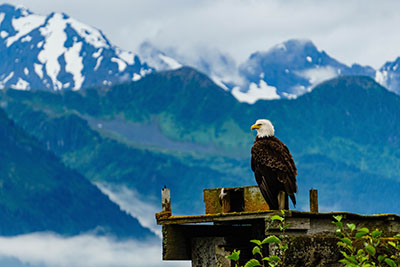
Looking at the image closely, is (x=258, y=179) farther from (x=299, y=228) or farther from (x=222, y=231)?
(x=299, y=228)

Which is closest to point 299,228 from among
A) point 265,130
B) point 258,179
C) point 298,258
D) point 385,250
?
point 298,258

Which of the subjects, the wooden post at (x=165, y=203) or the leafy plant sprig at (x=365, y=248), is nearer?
the leafy plant sprig at (x=365, y=248)

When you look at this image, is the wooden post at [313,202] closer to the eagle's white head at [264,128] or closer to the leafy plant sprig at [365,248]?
the leafy plant sprig at [365,248]

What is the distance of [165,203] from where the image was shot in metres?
20.4

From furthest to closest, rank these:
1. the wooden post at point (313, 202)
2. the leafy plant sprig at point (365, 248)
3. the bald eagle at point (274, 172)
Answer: the bald eagle at point (274, 172), the wooden post at point (313, 202), the leafy plant sprig at point (365, 248)

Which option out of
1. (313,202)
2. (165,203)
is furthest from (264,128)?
(165,203)

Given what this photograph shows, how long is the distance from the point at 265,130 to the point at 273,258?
23.9 ft

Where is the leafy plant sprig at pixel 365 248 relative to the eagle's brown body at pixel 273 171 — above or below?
below

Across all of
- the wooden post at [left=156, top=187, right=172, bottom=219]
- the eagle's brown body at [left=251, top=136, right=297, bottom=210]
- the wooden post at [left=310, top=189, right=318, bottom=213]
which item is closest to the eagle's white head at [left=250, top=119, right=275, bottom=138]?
the eagle's brown body at [left=251, top=136, right=297, bottom=210]

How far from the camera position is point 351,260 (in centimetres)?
1504

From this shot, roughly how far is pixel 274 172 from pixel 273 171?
1.3 inches

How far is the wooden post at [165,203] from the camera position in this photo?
796 inches

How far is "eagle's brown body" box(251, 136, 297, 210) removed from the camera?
68.5ft

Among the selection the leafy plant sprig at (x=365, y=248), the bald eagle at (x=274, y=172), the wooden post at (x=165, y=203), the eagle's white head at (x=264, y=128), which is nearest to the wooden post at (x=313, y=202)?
the bald eagle at (x=274, y=172)
